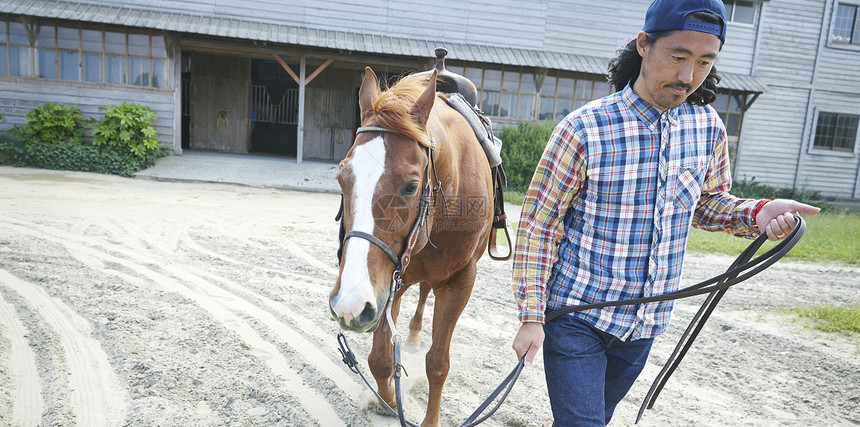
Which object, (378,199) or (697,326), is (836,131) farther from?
(378,199)

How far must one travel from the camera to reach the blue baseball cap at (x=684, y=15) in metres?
1.40

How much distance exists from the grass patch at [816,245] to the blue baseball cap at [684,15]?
21.6 feet

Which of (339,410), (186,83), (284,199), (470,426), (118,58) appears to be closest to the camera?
(470,426)

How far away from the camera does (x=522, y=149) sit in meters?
12.0

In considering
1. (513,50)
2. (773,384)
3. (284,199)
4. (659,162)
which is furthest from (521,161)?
(659,162)

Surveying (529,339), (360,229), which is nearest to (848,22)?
(529,339)

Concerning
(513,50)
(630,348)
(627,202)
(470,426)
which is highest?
(513,50)

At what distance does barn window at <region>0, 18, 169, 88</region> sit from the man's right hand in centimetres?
1245

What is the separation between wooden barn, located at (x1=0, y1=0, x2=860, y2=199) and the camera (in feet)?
36.5

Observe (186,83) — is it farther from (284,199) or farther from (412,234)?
(412,234)

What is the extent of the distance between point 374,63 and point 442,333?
Result: 11387mm

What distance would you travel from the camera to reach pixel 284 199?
9203mm

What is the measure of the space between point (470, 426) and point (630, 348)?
2.11ft

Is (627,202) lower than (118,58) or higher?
lower
